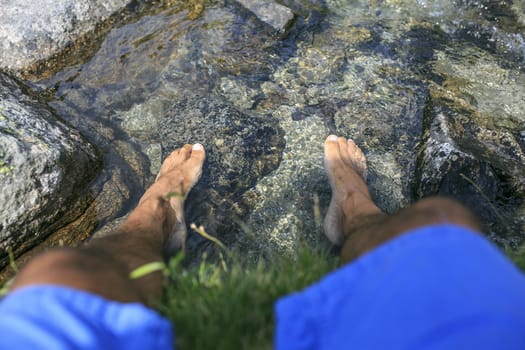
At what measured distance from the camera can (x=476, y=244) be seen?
1346 mm

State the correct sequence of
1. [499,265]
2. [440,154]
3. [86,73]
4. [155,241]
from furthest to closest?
[86,73], [440,154], [155,241], [499,265]

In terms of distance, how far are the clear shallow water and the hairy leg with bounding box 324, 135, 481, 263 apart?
0.45ft

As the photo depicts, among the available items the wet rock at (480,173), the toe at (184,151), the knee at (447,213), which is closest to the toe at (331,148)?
the wet rock at (480,173)

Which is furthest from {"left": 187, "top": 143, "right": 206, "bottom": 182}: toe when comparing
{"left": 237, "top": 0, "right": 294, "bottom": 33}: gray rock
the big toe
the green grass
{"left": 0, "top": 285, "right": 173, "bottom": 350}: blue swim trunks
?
{"left": 0, "top": 285, "right": 173, "bottom": 350}: blue swim trunks

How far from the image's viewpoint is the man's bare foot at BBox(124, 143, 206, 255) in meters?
2.72

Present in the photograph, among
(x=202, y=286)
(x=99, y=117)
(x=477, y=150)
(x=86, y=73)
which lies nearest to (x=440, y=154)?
(x=477, y=150)

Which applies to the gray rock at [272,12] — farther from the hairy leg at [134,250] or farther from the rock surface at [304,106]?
the hairy leg at [134,250]

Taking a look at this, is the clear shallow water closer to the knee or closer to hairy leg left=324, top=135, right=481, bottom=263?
hairy leg left=324, top=135, right=481, bottom=263

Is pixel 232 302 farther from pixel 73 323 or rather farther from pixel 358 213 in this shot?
pixel 358 213

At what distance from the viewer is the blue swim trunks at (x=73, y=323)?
117 centimetres

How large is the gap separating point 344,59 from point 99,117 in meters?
2.25

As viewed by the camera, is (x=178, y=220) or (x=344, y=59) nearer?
(x=178, y=220)

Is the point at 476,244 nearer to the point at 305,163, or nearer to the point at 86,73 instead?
the point at 305,163

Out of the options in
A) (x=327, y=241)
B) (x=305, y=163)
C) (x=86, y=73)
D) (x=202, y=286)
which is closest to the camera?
(x=202, y=286)
